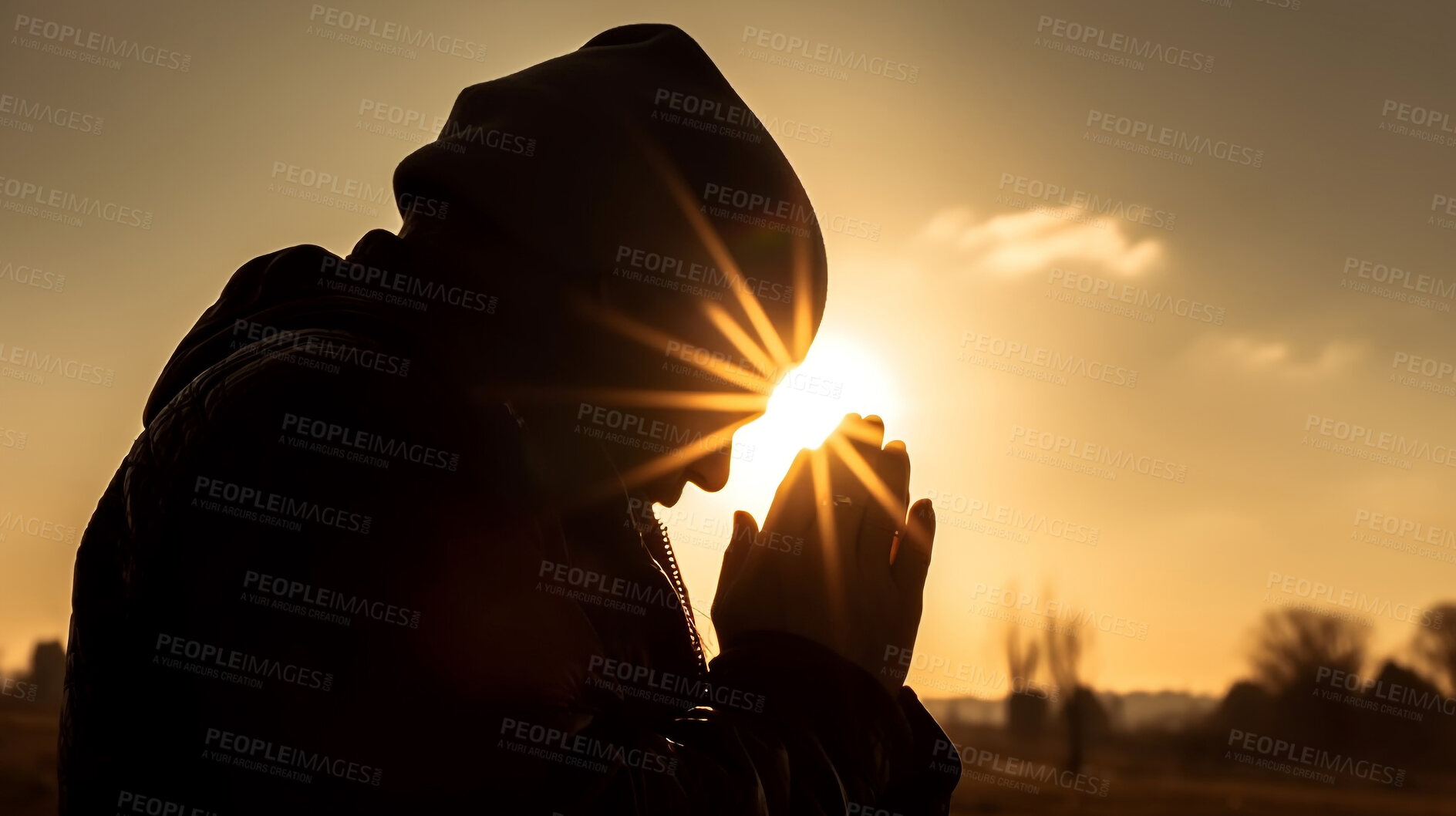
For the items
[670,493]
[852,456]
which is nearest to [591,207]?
[670,493]

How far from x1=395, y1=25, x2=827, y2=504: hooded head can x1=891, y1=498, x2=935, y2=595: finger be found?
344mm

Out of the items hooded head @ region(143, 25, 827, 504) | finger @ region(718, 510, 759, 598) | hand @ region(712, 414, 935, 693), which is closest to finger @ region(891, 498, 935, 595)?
hand @ region(712, 414, 935, 693)

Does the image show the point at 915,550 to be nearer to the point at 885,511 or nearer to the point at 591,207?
the point at 885,511

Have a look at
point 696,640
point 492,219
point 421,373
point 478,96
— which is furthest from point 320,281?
point 696,640

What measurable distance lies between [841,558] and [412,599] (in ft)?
2.45

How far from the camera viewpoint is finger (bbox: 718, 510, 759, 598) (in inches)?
54.5

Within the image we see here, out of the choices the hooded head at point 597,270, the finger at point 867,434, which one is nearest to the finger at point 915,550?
the finger at point 867,434

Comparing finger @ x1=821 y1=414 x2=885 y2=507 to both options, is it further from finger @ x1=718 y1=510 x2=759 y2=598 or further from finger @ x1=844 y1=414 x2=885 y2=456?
finger @ x1=718 y1=510 x2=759 y2=598

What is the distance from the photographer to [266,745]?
2.38 feet

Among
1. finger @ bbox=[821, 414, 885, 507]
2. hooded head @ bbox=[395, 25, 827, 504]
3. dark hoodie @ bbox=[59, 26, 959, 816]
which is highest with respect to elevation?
hooded head @ bbox=[395, 25, 827, 504]

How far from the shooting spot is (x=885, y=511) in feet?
4.69

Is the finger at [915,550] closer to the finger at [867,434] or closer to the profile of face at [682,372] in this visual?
the finger at [867,434]

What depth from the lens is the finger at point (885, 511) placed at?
138cm

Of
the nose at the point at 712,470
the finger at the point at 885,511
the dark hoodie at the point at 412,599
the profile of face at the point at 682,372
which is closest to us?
the dark hoodie at the point at 412,599
